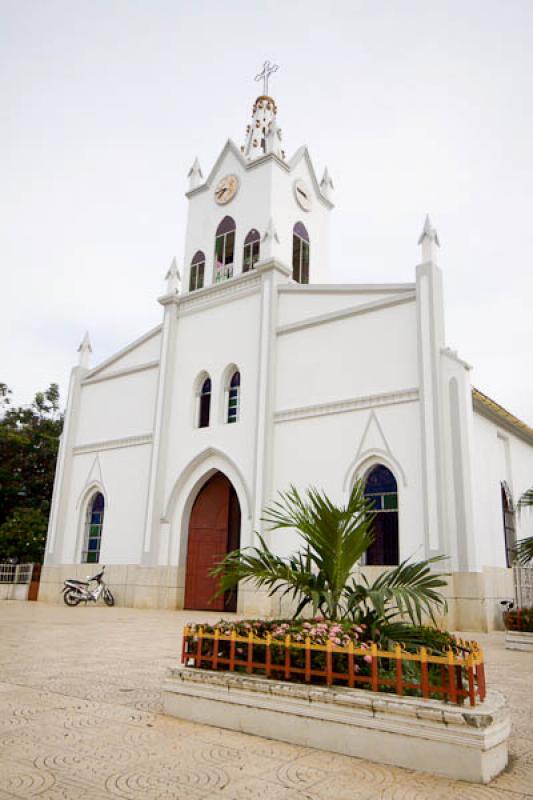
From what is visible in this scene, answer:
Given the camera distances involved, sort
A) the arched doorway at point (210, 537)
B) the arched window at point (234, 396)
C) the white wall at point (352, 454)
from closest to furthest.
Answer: the white wall at point (352, 454) < the arched doorway at point (210, 537) < the arched window at point (234, 396)

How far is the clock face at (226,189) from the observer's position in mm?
20391

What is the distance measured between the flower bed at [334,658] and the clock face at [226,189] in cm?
1745

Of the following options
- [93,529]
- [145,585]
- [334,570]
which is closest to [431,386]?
[334,570]

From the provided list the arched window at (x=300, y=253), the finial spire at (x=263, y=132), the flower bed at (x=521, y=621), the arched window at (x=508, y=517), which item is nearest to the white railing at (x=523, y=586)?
the flower bed at (x=521, y=621)

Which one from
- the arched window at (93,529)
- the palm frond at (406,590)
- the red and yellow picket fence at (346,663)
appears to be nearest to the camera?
the red and yellow picket fence at (346,663)

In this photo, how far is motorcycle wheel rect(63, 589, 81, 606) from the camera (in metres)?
17.9

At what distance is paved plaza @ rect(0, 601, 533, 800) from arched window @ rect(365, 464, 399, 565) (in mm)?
7746

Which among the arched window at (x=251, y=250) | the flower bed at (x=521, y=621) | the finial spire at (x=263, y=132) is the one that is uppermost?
the finial spire at (x=263, y=132)

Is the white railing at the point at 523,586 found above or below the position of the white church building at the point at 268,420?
below

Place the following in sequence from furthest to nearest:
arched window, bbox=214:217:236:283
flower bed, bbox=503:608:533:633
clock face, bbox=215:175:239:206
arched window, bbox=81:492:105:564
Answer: clock face, bbox=215:175:239:206, arched window, bbox=81:492:105:564, arched window, bbox=214:217:236:283, flower bed, bbox=503:608:533:633

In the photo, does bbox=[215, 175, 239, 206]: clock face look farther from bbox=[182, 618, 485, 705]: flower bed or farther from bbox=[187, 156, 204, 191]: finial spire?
bbox=[182, 618, 485, 705]: flower bed

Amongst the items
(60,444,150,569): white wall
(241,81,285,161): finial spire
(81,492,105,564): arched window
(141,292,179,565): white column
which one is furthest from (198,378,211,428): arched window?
(241,81,285,161): finial spire

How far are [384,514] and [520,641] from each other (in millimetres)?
4938

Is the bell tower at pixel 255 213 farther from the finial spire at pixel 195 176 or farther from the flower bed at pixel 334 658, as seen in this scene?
the flower bed at pixel 334 658
